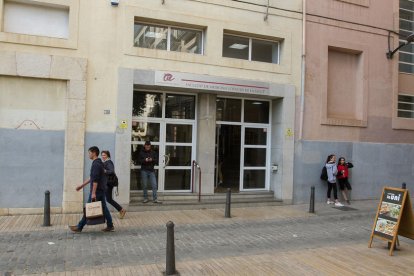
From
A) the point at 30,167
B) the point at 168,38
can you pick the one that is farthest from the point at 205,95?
the point at 30,167

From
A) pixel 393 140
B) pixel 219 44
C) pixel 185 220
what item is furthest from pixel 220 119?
pixel 393 140

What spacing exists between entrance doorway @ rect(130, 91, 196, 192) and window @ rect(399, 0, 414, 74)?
8.76 m

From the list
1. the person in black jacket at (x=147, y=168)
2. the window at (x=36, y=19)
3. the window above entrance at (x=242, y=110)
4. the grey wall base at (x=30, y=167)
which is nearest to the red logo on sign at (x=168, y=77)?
the person in black jacket at (x=147, y=168)

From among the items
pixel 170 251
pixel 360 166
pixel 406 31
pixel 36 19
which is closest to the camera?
pixel 170 251

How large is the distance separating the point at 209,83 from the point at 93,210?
207 inches

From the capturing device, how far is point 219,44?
11.8m

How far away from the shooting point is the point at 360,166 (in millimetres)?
13758

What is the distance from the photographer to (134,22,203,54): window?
11.4m

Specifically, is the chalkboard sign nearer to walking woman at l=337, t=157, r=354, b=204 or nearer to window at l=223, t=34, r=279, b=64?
walking woman at l=337, t=157, r=354, b=204

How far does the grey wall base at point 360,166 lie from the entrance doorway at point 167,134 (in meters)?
3.60

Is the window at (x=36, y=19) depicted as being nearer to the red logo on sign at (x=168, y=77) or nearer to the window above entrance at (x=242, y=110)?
the red logo on sign at (x=168, y=77)


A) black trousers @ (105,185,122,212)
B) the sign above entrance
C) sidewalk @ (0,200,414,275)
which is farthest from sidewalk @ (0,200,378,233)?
the sign above entrance

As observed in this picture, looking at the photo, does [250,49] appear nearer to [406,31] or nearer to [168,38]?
[168,38]

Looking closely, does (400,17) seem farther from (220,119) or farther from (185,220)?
(185,220)
